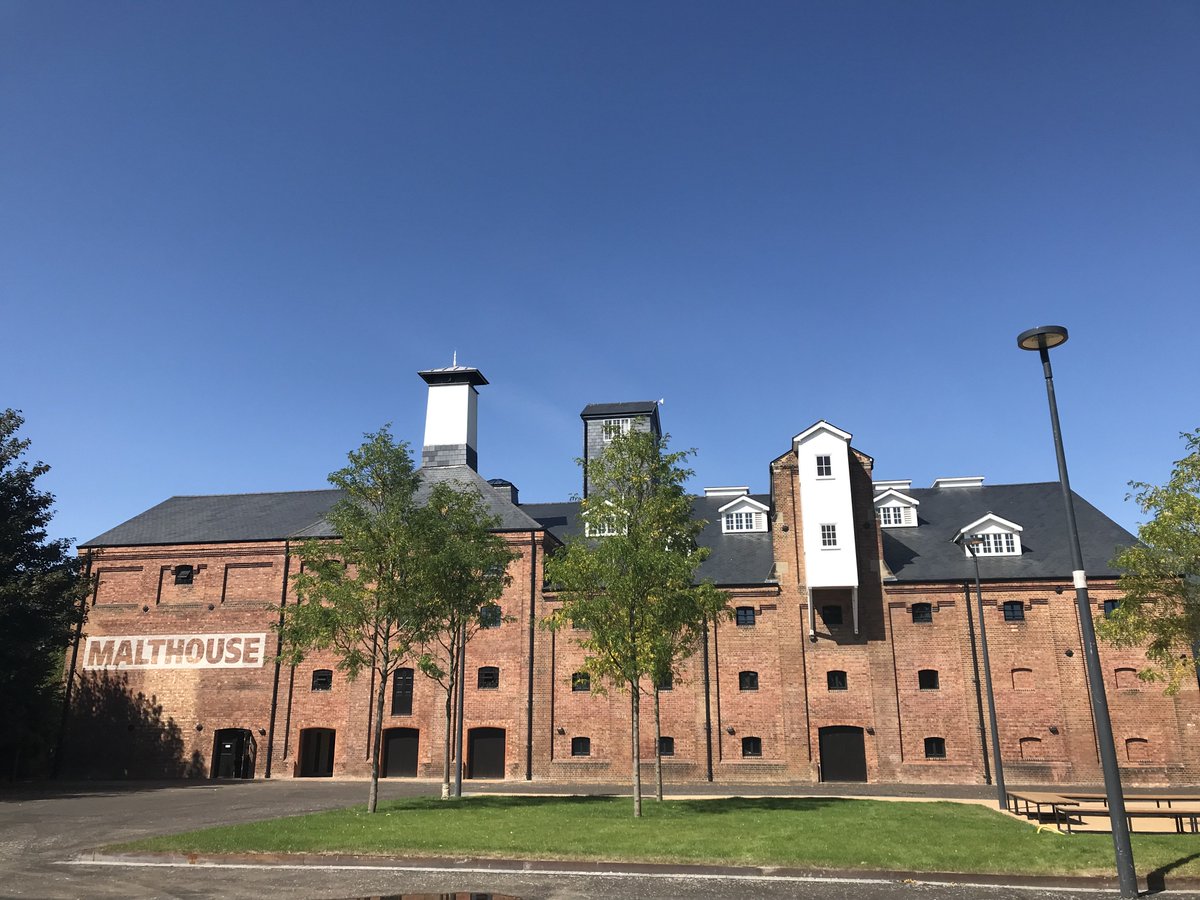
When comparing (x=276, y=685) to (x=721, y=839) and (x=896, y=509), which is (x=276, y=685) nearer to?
(x=721, y=839)

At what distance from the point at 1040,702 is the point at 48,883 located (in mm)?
31120

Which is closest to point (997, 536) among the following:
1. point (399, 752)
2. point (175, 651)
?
point (399, 752)

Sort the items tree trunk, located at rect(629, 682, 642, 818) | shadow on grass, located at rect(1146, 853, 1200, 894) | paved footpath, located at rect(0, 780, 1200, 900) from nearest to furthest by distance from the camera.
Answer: paved footpath, located at rect(0, 780, 1200, 900)
shadow on grass, located at rect(1146, 853, 1200, 894)
tree trunk, located at rect(629, 682, 642, 818)

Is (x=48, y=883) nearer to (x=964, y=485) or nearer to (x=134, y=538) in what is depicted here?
(x=134, y=538)

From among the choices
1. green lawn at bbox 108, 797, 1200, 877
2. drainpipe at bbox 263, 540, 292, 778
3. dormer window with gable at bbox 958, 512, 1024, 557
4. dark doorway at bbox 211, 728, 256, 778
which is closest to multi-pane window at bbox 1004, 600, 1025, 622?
dormer window with gable at bbox 958, 512, 1024, 557

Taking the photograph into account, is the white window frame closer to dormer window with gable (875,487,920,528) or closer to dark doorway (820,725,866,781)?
dormer window with gable (875,487,920,528)

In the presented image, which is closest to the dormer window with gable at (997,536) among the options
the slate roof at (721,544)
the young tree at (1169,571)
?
the slate roof at (721,544)

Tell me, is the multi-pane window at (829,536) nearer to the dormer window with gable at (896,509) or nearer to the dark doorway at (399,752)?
the dormer window with gable at (896,509)

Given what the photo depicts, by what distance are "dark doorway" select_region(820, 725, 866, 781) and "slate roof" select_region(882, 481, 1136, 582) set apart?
6288 millimetres

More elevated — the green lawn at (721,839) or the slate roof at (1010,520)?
the slate roof at (1010,520)

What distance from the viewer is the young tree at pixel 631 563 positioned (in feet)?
67.7

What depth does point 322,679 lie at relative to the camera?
35.7 m

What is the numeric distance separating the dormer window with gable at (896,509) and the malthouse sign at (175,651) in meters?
27.5

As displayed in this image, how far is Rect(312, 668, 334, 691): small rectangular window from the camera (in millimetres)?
35531
